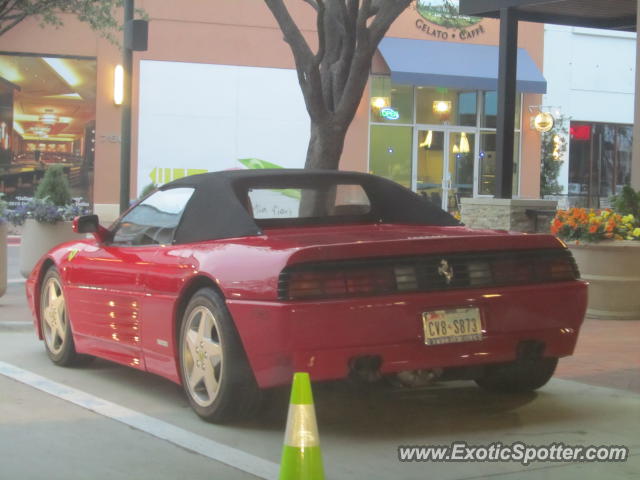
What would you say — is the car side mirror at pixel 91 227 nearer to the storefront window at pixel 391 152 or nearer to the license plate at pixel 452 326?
the license plate at pixel 452 326

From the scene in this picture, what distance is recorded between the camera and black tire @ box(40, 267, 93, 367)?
775 centimetres

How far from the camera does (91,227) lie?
758cm

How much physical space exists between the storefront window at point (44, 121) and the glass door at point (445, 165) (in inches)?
357

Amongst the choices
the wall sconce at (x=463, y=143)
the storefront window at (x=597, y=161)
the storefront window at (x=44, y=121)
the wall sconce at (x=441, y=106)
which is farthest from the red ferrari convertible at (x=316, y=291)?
the storefront window at (x=597, y=161)

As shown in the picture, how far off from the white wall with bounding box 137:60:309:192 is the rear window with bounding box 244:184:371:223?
65.6 ft

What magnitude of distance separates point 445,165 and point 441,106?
1645 millimetres

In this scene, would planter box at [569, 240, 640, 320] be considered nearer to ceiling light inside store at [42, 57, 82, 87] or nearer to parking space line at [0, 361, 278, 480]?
parking space line at [0, 361, 278, 480]

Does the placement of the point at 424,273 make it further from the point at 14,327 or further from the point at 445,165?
the point at 445,165

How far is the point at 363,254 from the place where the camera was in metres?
5.53

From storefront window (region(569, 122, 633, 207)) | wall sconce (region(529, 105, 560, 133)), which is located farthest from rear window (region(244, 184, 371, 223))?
storefront window (region(569, 122, 633, 207))

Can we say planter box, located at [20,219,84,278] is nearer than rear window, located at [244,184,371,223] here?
No

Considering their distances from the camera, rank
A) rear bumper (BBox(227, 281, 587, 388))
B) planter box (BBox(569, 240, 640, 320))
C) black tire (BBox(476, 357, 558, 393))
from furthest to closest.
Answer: planter box (BBox(569, 240, 640, 320)) → black tire (BBox(476, 357, 558, 393)) → rear bumper (BBox(227, 281, 587, 388))

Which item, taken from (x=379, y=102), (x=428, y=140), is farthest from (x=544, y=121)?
Result: (x=379, y=102)

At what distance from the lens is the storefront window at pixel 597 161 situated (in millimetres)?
32969
